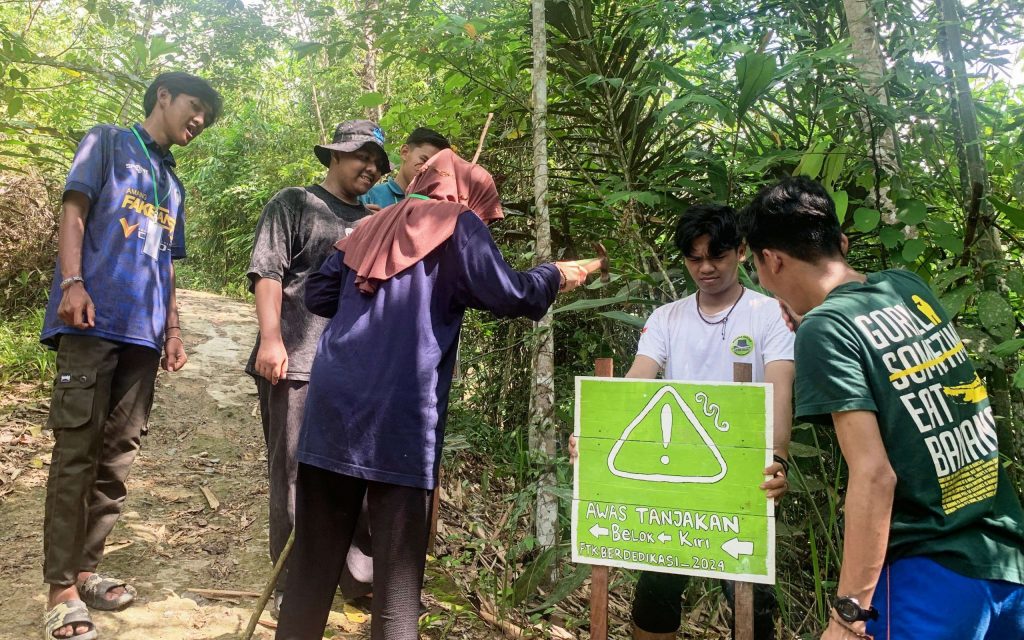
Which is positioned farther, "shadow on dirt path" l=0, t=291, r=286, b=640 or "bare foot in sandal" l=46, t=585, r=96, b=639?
"shadow on dirt path" l=0, t=291, r=286, b=640

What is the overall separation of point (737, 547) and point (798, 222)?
923 mm

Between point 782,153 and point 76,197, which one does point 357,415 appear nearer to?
point 76,197

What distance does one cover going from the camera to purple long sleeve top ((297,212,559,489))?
186cm

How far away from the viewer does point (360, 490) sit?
2014 mm

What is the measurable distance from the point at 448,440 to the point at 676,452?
1876mm

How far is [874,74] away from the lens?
2.80 meters

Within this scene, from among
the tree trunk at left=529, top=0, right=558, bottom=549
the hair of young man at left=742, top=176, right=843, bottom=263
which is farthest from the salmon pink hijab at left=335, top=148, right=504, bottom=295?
the tree trunk at left=529, top=0, right=558, bottom=549

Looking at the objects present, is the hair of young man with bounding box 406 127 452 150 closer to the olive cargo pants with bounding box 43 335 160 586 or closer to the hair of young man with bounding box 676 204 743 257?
the hair of young man with bounding box 676 204 743 257

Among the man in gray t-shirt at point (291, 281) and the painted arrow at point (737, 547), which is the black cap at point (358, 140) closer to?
the man in gray t-shirt at point (291, 281)

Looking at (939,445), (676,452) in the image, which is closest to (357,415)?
(676,452)

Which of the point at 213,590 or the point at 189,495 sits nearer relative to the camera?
the point at 213,590

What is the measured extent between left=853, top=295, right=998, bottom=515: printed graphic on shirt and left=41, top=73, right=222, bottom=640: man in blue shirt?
94.4 inches

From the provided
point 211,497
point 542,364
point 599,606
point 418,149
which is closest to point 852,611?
point 599,606

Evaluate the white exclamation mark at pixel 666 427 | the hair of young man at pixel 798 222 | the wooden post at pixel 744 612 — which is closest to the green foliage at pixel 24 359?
the white exclamation mark at pixel 666 427
